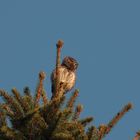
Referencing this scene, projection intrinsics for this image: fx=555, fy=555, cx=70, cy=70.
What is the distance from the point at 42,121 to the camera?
18.4ft

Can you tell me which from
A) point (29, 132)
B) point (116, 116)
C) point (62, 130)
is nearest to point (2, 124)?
point (29, 132)

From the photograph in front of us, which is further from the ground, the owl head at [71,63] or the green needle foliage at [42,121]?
the owl head at [71,63]

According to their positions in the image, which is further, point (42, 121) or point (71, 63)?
point (71, 63)

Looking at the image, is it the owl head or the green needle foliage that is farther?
the owl head

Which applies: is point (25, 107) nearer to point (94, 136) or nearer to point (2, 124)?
point (2, 124)

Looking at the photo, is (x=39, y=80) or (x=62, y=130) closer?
(x=62, y=130)

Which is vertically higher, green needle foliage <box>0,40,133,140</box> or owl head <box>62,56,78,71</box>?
owl head <box>62,56,78,71</box>

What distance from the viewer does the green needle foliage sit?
5.43m

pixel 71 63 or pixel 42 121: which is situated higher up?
pixel 71 63

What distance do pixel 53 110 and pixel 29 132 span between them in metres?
0.38

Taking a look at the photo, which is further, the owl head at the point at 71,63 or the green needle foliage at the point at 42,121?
the owl head at the point at 71,63

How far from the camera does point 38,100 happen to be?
582 cm

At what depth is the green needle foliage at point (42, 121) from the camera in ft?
17.8

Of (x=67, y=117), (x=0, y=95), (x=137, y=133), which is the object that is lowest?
(x=137, y=133)
